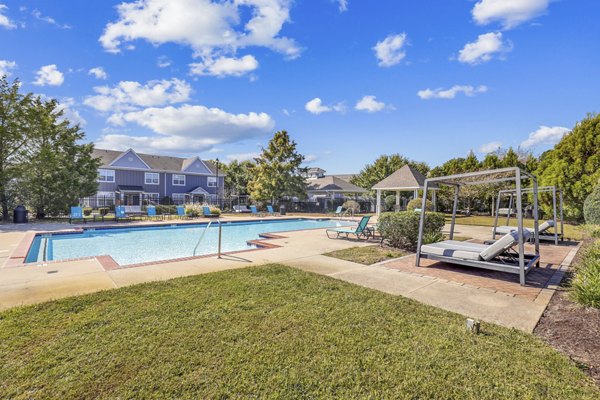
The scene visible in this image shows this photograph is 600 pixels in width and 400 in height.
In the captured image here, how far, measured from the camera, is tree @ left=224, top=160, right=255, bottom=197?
45219 millimetres

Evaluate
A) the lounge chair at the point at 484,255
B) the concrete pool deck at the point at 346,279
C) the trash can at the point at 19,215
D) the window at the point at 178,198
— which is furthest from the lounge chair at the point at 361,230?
the window at the point at 178,198

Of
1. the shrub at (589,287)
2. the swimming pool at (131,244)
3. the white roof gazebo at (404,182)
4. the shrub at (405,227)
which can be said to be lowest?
the swimming pool at (131,244)

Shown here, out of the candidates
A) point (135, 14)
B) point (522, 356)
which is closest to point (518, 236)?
point (522, 356)

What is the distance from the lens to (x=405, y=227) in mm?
9711

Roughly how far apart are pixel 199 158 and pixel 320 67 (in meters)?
27.2

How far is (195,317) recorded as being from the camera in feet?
13.0

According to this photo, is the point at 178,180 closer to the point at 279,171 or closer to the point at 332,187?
the point at 279,171

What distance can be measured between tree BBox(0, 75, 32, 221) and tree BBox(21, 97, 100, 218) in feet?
1.51

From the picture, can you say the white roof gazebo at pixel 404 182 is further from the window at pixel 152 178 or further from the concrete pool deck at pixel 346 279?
the window at pixel 152 178

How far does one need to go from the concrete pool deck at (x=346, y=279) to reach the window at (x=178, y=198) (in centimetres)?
2957

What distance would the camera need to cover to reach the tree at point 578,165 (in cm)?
1655

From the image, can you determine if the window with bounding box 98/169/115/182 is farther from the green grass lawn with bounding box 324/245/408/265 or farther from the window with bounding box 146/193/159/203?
the green grass lawn with bounding box 324/245/408/265

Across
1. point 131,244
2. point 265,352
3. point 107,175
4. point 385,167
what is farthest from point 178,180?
point 265,352

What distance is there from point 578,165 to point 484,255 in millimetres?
16356
